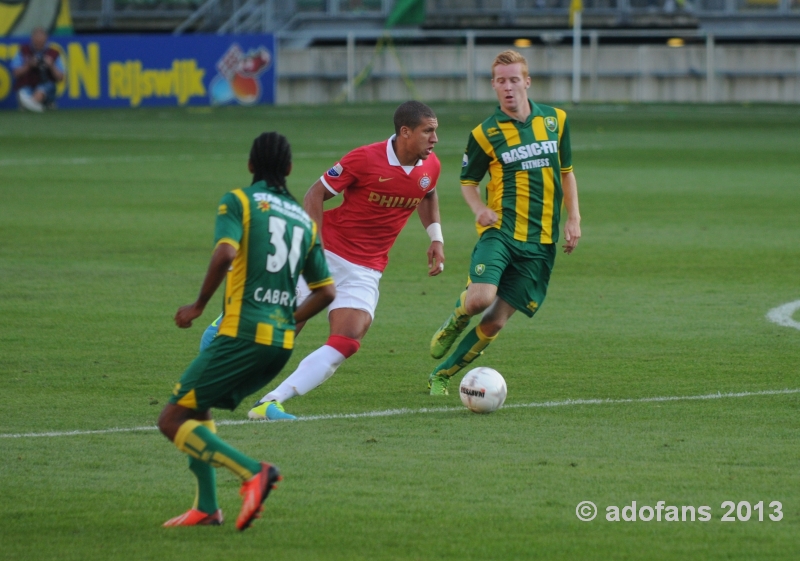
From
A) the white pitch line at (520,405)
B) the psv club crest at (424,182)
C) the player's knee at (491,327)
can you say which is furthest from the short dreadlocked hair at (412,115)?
the white pitch line at (520,405)

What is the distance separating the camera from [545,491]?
231 inches

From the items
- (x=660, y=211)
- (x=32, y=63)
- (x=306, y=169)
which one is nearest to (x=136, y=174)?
(x=306, y=169)

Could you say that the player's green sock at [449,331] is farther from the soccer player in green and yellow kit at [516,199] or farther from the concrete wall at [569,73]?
the concrete wall at [569,73]

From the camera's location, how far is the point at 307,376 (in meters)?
7.35

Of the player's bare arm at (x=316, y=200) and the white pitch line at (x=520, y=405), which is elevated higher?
the player's bare arm at (x=316, y=200)

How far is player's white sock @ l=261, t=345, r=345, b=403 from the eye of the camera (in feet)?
24.1

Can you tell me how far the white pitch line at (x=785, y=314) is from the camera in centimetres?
1050

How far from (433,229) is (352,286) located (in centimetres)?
76

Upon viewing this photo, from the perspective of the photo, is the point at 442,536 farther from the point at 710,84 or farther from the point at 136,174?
the point at 710,84

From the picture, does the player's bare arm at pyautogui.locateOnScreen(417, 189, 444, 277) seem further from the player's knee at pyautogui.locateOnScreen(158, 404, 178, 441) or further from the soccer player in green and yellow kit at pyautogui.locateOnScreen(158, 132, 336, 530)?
the player's knee at pyautogui.locateOnScreen(158, 404, 178, 441)

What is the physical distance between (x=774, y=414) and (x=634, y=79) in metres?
35.6

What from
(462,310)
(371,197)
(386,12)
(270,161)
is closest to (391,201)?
(371,197)

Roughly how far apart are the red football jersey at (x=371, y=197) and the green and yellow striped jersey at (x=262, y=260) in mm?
2406

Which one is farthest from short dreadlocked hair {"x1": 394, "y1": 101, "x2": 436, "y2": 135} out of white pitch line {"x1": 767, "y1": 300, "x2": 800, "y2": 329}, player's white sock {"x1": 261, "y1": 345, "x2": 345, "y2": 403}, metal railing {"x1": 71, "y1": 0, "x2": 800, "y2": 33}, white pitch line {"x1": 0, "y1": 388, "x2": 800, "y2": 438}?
metal railing {"x1": 71, "y1": 0, "x2": 800, "y2": 33}
